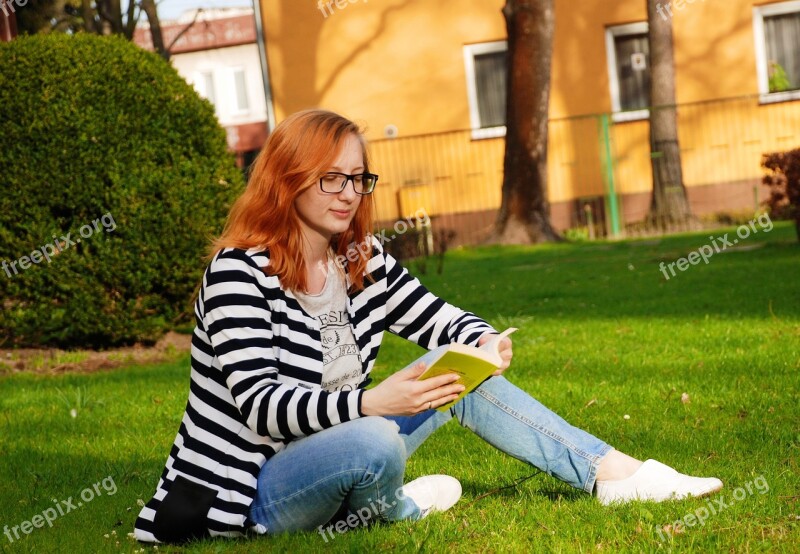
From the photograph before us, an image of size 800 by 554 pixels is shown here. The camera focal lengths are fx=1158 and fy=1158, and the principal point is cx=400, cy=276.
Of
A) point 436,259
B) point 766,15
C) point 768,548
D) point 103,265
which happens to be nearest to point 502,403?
point 768,548

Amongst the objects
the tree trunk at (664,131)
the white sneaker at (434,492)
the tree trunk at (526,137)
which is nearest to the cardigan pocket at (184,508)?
the white sneaker at (434,492)

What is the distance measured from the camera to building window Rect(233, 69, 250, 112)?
54.2m

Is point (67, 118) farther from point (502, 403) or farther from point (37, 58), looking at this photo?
point (502, 403)

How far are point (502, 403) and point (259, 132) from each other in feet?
159

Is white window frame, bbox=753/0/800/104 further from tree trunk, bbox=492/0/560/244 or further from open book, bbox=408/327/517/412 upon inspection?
open book, bbox=408/327/517/412

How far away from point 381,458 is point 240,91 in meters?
52.2

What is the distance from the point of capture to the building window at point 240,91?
54188 mm

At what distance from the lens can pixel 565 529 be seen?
12.9 feet

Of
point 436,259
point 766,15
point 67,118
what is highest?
point 766,15

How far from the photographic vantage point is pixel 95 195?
27.7 ft

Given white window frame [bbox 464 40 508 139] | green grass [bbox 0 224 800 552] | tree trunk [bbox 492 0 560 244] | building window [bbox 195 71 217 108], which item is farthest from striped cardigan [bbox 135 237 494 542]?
building window [bbox 195 71 217 108]

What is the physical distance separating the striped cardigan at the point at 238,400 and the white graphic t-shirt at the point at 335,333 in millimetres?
67

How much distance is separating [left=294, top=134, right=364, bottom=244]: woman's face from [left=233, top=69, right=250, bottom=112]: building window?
5147 centimetres

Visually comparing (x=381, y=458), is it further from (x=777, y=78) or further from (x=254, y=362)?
(x=777, y=78)
